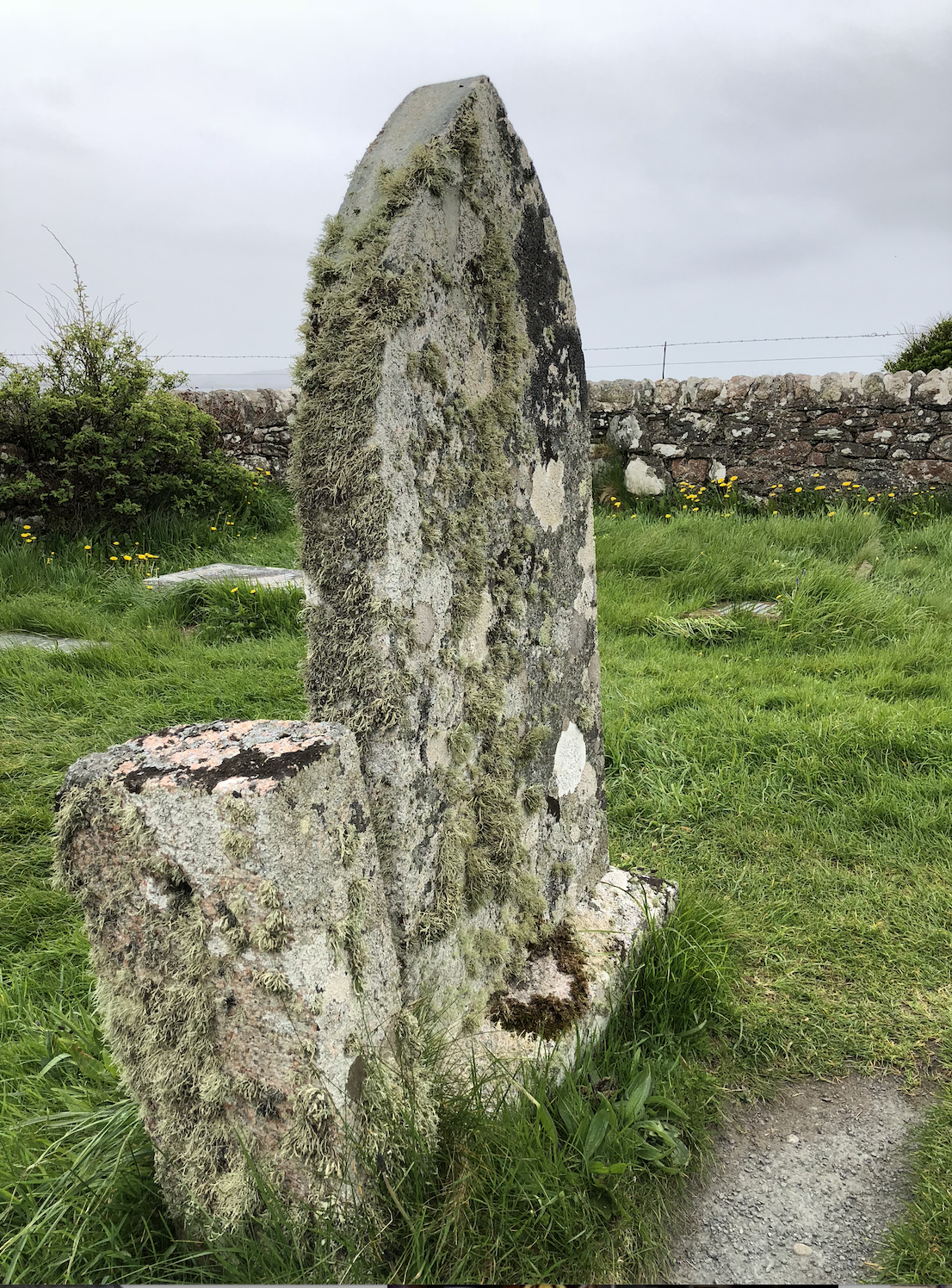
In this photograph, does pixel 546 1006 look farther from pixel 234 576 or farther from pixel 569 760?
pixel 234 576

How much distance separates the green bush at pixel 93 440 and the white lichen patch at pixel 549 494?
19.3 ft

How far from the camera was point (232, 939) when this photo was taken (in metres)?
1.31

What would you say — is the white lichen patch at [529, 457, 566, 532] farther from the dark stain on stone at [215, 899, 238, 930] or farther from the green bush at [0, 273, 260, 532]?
the green bush at [0, 273, 260, 532]

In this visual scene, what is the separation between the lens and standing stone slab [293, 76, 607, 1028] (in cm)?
155

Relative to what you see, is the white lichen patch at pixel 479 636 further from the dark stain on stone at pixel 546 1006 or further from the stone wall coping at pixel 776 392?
the stone wall coping at pixel 776 392

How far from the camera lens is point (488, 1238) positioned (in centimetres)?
149

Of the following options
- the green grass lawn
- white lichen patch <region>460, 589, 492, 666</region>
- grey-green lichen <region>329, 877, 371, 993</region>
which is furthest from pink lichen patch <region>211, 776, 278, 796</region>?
the green grass lawn

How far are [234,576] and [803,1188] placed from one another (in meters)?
4.84

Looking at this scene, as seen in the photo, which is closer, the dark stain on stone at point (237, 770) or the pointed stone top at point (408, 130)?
the dark stain on stone at point (237, 770)

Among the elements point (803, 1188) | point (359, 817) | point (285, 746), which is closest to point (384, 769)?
point (359, 817)

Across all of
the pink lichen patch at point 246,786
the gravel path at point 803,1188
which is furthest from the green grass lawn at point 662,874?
the pink lichen patch at point 246,786

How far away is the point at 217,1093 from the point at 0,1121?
0.86m

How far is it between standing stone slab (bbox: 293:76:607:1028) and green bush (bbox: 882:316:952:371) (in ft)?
28.6

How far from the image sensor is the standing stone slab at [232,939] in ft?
4.26
